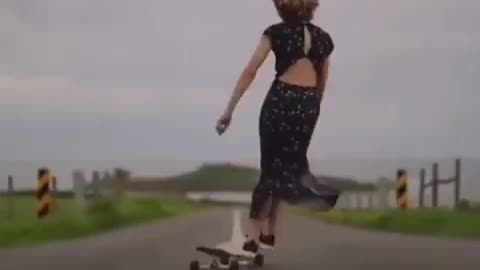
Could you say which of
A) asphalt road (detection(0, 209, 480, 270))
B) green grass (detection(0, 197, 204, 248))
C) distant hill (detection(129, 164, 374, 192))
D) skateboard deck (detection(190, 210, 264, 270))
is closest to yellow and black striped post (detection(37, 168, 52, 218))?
green grass (detection(0, 197, 204, 248))

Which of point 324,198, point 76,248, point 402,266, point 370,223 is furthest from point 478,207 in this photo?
point 324,198

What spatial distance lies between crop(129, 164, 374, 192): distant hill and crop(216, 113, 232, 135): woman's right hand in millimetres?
820

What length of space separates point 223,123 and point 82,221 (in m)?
12.2

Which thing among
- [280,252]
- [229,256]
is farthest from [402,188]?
[229,256]

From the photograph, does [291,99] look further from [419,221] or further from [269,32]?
[419,221]

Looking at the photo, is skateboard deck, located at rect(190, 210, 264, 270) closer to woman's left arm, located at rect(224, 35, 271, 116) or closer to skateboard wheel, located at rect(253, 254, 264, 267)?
skateboard wheel, located at rect(253, 254, 264, 267)

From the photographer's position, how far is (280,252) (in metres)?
11.9

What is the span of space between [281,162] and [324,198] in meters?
0.31

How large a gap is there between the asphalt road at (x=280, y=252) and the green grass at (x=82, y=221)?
0.97 meters

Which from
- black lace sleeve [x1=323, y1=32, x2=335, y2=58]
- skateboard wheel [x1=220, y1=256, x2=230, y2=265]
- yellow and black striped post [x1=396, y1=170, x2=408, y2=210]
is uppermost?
black lace sleeve [x1=323, y1=32, x2=335, y2=58]

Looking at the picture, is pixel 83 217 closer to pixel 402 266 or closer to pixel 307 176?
pixel 402 266

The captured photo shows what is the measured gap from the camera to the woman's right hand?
6293mm

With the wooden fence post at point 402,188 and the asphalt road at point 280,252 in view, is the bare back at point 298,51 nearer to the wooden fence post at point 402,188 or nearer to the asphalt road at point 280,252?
the wooden fence post at point 402,188

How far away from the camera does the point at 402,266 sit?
32.8 ft
